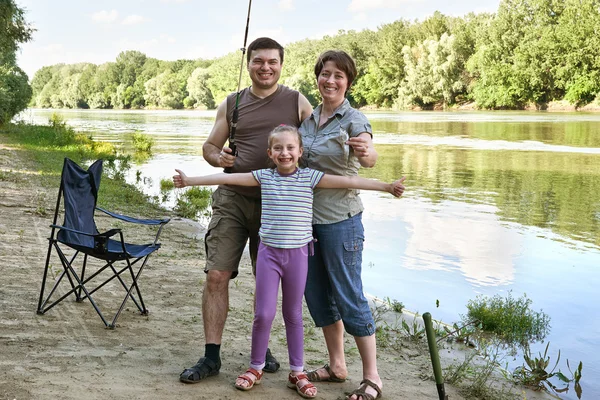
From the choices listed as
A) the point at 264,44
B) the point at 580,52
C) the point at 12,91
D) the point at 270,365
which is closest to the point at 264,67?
the point at 264,44

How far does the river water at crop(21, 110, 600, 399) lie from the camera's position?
6602 millimetres

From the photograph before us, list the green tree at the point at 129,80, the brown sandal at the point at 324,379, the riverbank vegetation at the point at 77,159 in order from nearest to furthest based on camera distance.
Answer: the brown sandal at the point at 324,379 < the riverbank vegetation at the point at 77,159 < the green tree at the point at 129,80

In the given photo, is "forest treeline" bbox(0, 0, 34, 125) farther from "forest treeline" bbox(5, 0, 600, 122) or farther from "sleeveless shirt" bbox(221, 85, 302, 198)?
"forest treeline" bbox(5, 0, 600, 122)

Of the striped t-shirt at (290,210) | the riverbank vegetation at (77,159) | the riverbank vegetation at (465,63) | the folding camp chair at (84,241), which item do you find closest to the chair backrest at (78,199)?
the folding camp chair at (84,241)

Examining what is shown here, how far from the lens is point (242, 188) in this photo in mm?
3594

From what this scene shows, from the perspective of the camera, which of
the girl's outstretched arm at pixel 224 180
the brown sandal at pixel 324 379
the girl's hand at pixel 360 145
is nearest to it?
the girl's hand at pixel 360 145

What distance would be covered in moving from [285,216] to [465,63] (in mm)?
71606

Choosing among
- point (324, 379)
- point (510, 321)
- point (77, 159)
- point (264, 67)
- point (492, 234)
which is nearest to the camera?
point (264, 67)

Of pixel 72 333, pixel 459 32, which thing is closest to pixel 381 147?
pixel 72 333

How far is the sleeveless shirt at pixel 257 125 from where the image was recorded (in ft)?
11.8

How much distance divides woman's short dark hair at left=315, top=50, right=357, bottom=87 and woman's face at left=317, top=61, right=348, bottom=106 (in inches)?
0.8

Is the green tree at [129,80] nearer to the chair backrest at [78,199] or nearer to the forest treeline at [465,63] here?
the forest treeline at [465,63]

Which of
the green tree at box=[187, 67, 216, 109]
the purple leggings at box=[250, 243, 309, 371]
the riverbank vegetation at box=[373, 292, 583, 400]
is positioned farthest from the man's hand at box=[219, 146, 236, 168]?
the green tree at box=[187, 67, 216, 109]

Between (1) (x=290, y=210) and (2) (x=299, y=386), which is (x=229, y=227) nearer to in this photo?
(1) (x=290, y=210)
